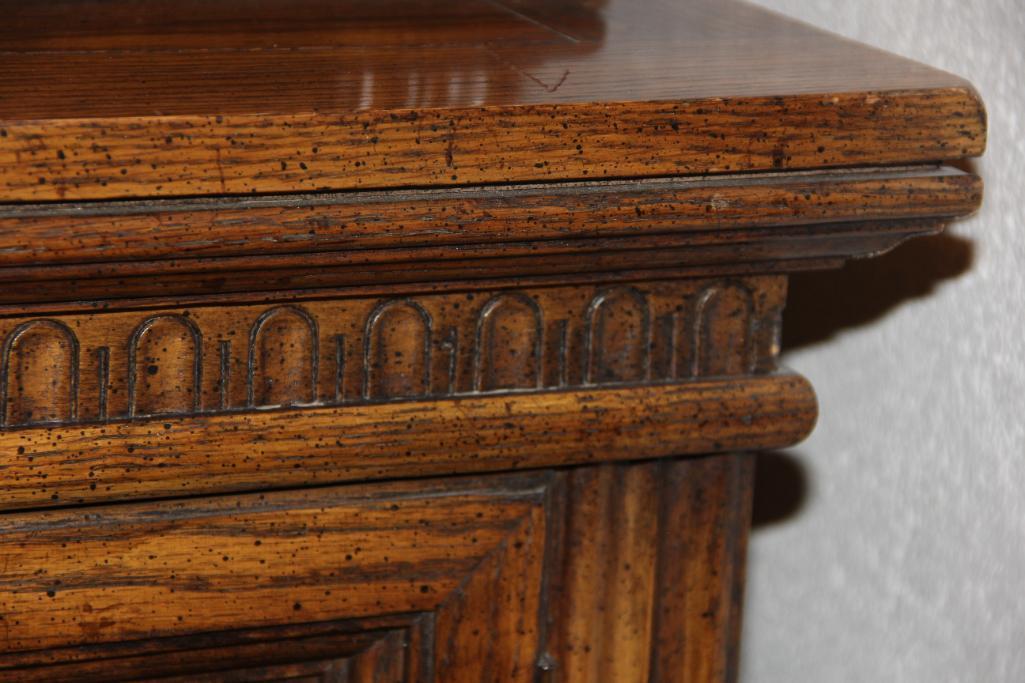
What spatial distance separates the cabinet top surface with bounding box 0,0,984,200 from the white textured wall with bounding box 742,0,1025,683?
0.14 m

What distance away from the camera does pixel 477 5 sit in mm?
727

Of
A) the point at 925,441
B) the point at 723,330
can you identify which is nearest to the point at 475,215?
the point at 723,330

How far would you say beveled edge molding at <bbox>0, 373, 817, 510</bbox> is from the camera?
50cm

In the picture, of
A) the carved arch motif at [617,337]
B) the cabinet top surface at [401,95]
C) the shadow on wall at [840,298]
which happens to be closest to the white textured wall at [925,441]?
the shadow on wall at [840,298]

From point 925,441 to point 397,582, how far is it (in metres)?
0.36

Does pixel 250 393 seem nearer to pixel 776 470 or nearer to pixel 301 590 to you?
pixel 301 590

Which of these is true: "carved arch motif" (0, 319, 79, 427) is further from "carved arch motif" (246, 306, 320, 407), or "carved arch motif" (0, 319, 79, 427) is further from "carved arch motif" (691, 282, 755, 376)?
"carved arch motif" (691, 282, 755, 376)

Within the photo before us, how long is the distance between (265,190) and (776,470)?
58 centimetres

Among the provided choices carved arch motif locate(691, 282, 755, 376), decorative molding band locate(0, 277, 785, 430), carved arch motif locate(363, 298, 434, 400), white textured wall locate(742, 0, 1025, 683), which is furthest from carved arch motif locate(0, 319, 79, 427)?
white textured wall locate(742, 0, 1025, 683)

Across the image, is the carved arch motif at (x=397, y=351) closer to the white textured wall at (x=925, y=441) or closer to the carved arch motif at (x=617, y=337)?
the carved arch motif at (x=617, y=337)

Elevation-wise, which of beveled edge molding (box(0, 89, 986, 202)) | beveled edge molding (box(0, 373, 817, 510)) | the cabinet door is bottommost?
the cabinet door

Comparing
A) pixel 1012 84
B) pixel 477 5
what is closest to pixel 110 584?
pixel 477 5

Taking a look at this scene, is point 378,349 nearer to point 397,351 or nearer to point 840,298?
point 397,351

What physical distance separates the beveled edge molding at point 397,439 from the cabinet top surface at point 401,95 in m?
0.09
